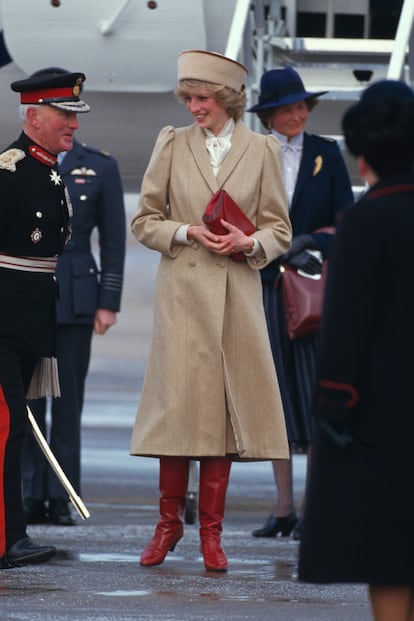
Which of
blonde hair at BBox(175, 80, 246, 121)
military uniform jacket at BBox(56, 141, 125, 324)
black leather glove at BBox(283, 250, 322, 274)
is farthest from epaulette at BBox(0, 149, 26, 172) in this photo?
military uniform jacket at BBox(56, 141, 125, 324)

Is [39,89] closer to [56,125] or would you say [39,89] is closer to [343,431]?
[56,125]

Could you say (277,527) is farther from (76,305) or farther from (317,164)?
(317,164)

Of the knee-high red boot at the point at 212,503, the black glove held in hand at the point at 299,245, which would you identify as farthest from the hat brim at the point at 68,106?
the knee-high red boot at the point at 212,503

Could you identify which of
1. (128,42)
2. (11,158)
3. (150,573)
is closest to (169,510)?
(150,573)

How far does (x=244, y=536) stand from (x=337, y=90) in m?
2.78

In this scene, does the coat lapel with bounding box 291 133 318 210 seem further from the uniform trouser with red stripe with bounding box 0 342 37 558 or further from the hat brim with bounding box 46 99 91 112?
the uniform trouser with red stripe with bounding box 0 342 37 558

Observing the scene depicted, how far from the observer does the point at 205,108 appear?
6.34 meters

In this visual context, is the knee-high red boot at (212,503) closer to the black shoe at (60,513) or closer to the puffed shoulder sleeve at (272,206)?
the puffed shoulder sleeve at (272,206)

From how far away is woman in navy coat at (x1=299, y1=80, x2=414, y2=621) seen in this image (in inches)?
159

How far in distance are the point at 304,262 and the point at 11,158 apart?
1.38 metres

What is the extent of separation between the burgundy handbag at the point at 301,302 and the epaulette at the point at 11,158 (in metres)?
1.30

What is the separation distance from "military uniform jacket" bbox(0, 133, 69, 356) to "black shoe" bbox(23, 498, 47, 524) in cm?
156

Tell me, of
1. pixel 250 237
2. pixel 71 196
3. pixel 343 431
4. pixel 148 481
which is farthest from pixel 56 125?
pixel 148 481

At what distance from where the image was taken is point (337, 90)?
9.37m
